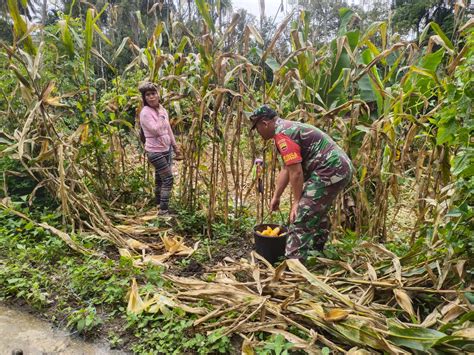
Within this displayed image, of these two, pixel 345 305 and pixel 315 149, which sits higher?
pixel 315 149

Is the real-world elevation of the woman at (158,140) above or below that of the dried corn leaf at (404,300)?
above

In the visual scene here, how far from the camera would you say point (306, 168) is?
274cm

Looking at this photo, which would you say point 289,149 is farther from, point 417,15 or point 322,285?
point 417,15

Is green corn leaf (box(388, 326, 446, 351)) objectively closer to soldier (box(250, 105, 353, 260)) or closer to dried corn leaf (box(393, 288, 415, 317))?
dried corn leaf (box(393, 288, 415, 317))

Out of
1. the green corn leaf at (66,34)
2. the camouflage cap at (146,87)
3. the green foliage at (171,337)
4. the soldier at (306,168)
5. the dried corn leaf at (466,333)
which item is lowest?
the green foliage at (171,337)

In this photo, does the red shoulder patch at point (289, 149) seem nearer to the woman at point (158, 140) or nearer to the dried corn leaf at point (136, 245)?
the dried corn leaf at point (136, 245)

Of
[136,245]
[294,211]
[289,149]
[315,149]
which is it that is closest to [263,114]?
[289,149]

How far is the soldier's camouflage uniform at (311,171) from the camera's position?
2.59 meters

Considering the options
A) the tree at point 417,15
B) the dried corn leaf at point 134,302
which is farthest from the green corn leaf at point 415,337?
the tree at point 417,15

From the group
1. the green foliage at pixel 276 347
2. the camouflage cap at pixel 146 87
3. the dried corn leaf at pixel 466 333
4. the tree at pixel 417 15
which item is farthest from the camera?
the tree at pixel 417 15

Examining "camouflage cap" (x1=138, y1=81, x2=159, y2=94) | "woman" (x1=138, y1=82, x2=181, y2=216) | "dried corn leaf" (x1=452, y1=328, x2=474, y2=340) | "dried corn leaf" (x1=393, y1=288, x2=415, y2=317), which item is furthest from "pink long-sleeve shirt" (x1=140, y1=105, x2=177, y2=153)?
→ "dried corn leaf" (x1=452, y1=328, x2=474, y2=340)

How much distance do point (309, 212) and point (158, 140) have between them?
196 centimetres

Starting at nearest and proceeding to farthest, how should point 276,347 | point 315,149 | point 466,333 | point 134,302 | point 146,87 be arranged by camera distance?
1. point 466,333
2. point 276,347
3. point 134,302
4. point 315,149
5. point 146,87

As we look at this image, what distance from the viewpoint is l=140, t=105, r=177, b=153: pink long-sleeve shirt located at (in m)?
3.67
